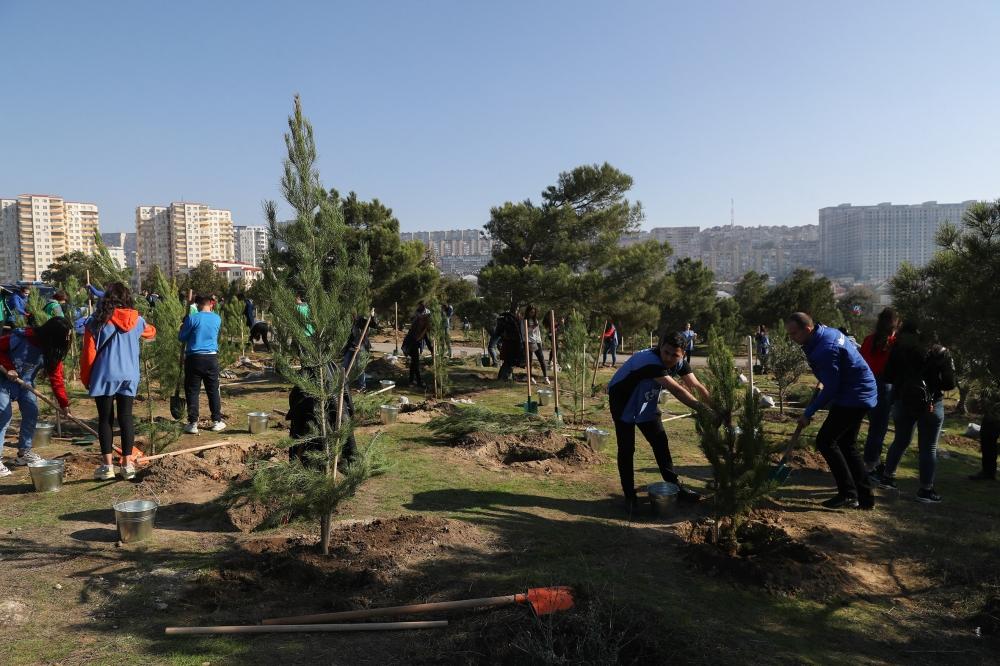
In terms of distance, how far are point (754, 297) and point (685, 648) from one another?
106 feet

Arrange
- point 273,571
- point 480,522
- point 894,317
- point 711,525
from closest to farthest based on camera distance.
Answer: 1. point 273,571
2. point 711,525
3. point 480,522
4. point 894,317

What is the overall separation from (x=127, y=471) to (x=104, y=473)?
0.65ft

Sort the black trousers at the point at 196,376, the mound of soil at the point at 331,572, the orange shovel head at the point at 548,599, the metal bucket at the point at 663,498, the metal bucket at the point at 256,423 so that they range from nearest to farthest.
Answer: the orange shovel head at the point at 548,599
the mound of soil at the point at 331,572
the metal bucket at the point at 663,498
the black trousers at the point at 196,376
the metal bucket at the point at 256,423

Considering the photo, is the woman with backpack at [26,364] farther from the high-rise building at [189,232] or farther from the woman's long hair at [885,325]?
the high-rise building at [189,232]

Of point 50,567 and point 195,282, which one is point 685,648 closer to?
point 50,567

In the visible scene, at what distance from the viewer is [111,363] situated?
5.55 meters

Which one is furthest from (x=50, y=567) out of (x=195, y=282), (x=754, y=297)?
(x=195, y=282)

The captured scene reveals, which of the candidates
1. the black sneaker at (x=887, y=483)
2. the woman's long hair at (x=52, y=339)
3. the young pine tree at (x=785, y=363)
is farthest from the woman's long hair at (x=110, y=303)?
the young pine tree at (x=785, y=363)

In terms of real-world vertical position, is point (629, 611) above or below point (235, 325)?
below

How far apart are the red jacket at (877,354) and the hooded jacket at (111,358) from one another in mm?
6630

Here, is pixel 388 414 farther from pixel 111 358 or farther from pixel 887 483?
pixel 887 483

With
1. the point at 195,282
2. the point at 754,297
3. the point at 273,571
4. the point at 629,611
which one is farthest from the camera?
the point at 195,282

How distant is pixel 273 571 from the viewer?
12.9 feet

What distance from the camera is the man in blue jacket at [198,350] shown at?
24.2ft
